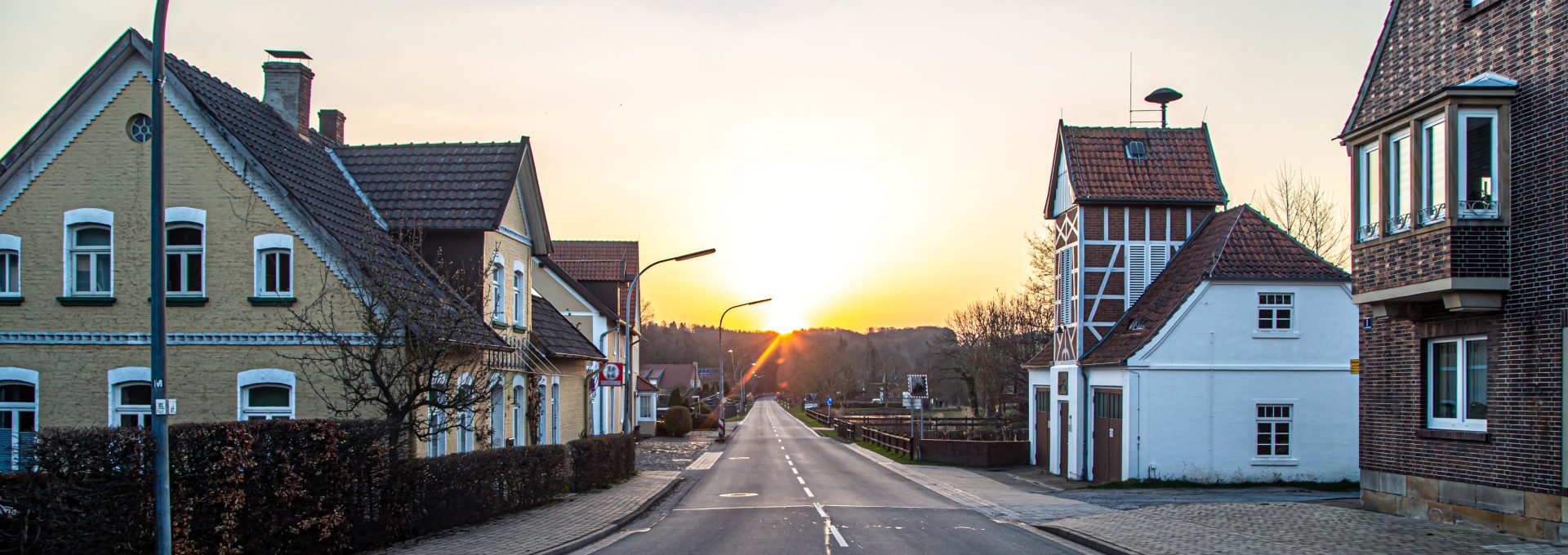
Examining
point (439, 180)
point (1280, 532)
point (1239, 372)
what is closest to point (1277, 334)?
point (1239, 372)

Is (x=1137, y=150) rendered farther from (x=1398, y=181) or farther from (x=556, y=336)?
(x=556, y=336)

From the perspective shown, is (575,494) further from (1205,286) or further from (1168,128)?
(1168,128)

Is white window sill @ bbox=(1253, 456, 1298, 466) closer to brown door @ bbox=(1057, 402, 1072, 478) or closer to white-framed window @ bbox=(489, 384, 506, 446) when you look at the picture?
brown door @ bbox=(1057, 402, 1072, 478)

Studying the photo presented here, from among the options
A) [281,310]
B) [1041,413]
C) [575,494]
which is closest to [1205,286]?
[1041,413]

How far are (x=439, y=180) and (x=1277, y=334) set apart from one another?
1901 cm

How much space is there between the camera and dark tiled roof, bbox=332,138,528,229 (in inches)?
815

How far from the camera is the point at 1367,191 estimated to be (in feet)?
53.5

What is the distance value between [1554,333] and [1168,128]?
17.5 metres

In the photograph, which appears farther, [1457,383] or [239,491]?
[1457,383]

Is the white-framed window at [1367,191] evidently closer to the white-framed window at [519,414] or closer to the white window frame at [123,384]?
the white-framed window at [519,414]

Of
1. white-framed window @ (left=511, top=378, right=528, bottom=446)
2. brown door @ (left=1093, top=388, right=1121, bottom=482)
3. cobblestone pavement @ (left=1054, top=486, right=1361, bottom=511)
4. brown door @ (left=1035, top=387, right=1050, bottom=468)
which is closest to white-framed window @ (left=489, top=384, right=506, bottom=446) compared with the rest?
white-framed window @ (left=511, top=378, right=528, bottom=446)

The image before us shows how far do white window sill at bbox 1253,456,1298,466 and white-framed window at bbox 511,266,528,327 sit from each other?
1684cm

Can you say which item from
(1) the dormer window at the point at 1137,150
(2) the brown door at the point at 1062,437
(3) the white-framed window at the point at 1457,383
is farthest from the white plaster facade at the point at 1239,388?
(3) the white-framed window at the point at 1457,383

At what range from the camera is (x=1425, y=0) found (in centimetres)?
1589
